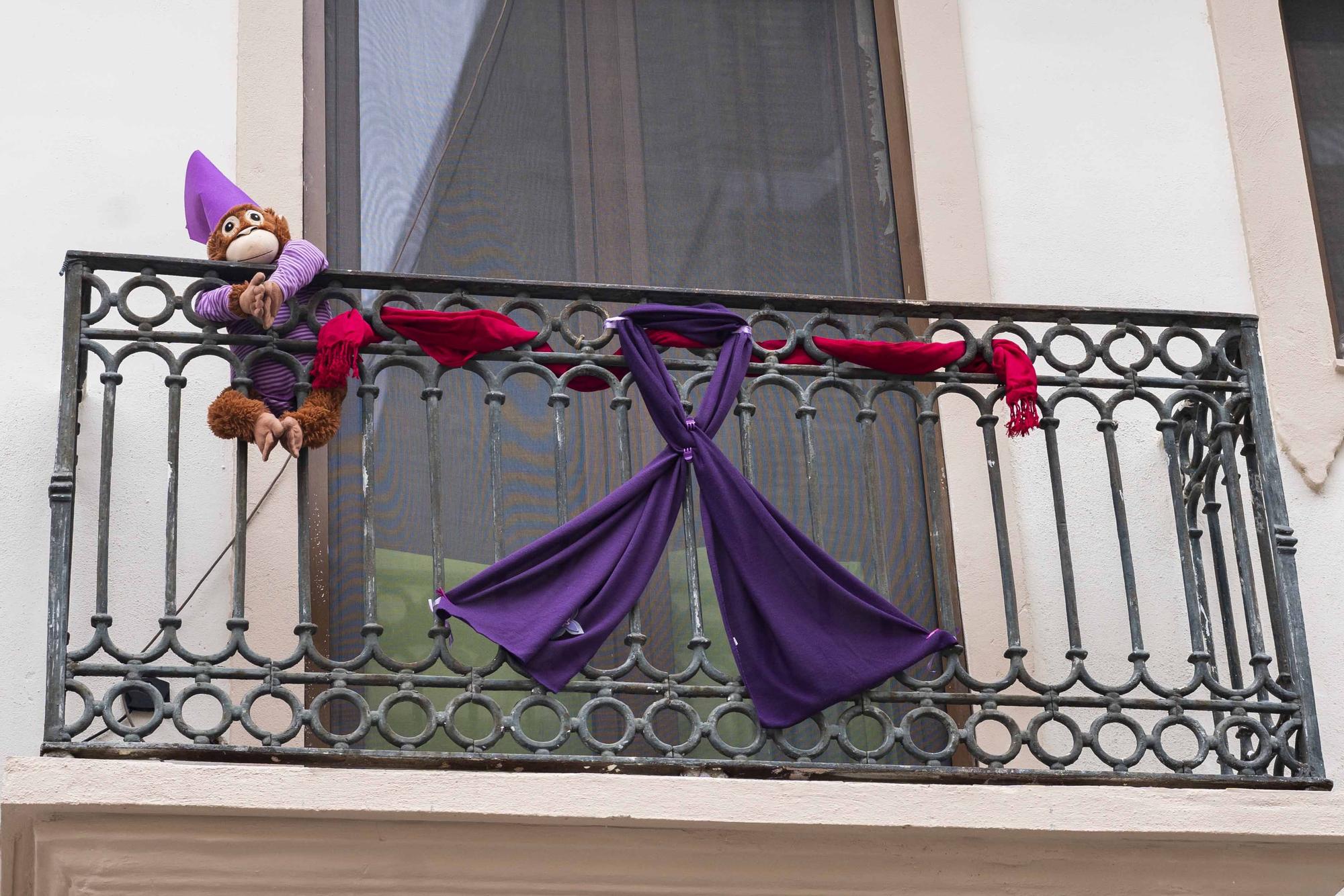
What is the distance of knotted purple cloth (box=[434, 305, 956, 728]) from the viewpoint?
18.5 ft

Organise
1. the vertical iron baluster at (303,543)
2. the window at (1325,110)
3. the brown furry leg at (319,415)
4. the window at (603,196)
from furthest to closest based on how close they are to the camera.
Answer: the window at (1325,110) < the window at (603,196) < the brown furry leg at (319,415) < the vertical iron baluster at (303,543)

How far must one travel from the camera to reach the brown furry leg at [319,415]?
18.7 ft

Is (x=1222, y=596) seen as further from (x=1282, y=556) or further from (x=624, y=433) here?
(x=624, y=433)

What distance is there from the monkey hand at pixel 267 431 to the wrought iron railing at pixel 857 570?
0.12 m

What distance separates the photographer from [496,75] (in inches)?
281

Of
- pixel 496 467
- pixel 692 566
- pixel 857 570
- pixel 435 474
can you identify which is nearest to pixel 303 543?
pixel 435 474

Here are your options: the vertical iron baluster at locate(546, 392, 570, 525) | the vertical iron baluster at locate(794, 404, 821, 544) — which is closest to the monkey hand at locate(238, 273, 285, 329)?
the vertical iron baluster at locate(546, 392, 570, 525)

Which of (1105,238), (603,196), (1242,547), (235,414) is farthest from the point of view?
(1105,238)

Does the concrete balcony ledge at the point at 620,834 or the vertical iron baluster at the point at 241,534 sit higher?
the vertical iron baluster at the point at 241,534

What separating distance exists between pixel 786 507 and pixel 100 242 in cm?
215

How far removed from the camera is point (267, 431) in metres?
5.64

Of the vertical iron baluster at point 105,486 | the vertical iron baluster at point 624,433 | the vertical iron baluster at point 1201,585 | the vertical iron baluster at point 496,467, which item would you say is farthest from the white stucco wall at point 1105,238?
the vertical iron baluster at point 105,486

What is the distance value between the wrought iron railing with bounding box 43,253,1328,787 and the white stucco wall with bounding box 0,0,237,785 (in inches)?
2.5

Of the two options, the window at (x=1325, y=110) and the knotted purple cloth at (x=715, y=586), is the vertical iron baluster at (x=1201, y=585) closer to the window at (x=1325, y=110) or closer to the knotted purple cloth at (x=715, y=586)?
the knotted purple cloth at (x=715, y=586)
